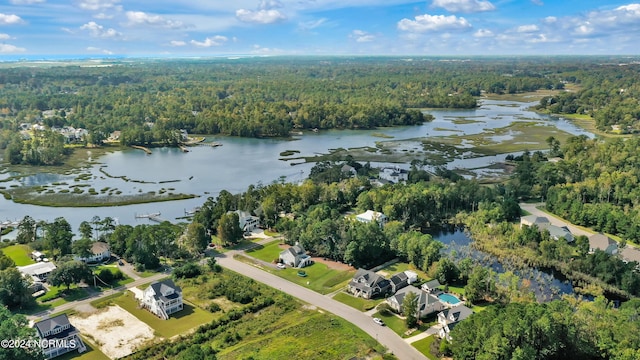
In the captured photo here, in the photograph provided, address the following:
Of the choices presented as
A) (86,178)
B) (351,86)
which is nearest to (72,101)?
(86,178)

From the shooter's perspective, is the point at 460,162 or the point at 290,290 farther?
the point at 460,162

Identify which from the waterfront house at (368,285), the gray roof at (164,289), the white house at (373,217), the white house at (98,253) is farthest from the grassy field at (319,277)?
the white house at (98,253)

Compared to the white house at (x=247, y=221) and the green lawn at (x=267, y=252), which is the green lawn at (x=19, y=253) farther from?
the green lawn at (x=267, y=252)

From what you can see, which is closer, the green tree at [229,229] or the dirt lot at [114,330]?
the dirt lot at [114,330]

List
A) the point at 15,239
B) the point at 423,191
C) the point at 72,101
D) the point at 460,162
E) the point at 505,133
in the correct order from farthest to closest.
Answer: the point at 72,101 → the point at 505,133 → the point at 460,162 → the point at 423,191 → the point at 15,239

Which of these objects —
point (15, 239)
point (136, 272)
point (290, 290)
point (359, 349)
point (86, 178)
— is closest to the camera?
point (359, 349)

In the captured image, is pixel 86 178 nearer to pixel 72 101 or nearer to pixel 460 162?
pixel 460 162

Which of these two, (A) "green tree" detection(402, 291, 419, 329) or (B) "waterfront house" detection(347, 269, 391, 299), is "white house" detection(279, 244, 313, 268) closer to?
(B) "waterfront house" detection(347, 269, 391, 299)
